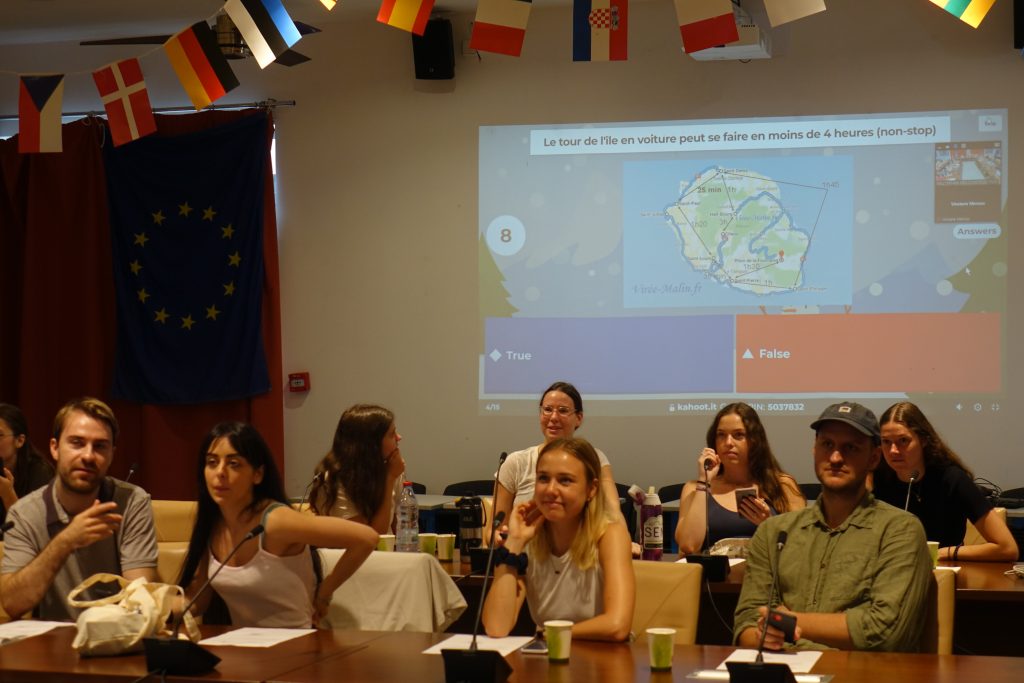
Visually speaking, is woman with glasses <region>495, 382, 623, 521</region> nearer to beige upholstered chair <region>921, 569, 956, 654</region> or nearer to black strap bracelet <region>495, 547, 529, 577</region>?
black strap bracelet <region>495, 547, 529, 577</region>

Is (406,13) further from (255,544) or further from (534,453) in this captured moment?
(255,544)

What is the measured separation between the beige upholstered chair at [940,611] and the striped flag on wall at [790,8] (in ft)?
6.34

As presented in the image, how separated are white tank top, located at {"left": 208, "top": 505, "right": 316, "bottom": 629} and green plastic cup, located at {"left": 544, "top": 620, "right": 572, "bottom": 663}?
2.87 feet

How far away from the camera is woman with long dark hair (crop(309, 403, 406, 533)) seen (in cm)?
446

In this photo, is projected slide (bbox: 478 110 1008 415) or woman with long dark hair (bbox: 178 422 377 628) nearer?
woman with long dark hair (bbox: 178 422 377 628)

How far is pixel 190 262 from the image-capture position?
795cm

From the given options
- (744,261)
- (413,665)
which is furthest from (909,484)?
(744,261)

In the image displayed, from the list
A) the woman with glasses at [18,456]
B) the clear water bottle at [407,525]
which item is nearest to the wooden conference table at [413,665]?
the clear water bottle at [407,525]

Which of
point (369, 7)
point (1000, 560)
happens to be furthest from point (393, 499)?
point (369, 7)

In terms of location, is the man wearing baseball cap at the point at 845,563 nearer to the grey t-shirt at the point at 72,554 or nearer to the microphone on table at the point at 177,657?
the microphone on table at the point at 177,657

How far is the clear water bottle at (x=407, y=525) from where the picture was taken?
4582 mm

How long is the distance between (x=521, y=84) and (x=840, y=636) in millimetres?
5298

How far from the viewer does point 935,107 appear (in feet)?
23.5

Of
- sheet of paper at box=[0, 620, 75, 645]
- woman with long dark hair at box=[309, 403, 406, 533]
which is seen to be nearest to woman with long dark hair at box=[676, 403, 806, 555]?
woman with long dark hair at box=[309, 403, 406, 533]
